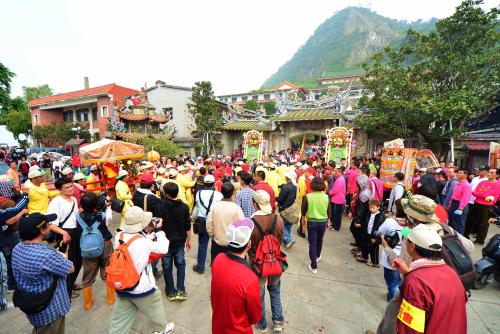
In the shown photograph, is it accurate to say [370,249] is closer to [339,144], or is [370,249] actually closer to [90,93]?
[339,144]

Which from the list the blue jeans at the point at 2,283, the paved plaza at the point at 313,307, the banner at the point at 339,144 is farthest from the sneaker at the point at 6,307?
the banner at the point at 339,144

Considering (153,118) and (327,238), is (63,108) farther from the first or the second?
(327,238)

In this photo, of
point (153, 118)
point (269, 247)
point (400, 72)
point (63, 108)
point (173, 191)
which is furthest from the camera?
point (63, 108)

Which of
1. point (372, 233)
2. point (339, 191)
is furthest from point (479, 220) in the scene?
point (372, 233)

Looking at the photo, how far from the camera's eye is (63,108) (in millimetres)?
27906

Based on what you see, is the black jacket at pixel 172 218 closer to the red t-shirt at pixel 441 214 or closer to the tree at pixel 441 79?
the red t-shirt at pixel 441 214

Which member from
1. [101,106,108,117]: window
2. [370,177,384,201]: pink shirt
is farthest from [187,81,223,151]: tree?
[370,177,384,201]: pink shirt

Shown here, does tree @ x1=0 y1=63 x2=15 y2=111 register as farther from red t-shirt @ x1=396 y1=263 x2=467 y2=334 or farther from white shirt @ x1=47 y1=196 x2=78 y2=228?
red t-shirt @ x1=396 y1=263 x2=467 y2=334

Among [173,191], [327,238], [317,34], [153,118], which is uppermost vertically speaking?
[317,34]

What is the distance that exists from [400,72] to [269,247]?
511 inches

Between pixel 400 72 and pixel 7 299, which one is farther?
pixel 400 72

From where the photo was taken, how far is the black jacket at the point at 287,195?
5.05m

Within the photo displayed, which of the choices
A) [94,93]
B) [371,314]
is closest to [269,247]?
[371,314]

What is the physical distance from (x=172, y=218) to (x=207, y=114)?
52.4 ft
